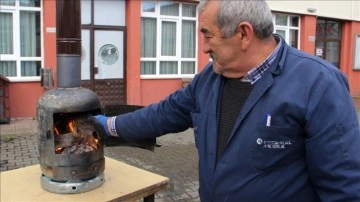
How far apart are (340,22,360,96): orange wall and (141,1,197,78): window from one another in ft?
24.0

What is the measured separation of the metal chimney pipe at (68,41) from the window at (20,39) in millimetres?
7000

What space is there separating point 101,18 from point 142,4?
1.18m

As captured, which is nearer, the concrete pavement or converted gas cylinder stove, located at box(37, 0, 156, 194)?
converted gas cylinder stove, located at box(37, 0, 156, 194)

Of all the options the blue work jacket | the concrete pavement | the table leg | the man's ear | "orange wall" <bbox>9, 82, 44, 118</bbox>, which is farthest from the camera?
"orange wall" <bbox>9, 82, 44, 118</bbox>

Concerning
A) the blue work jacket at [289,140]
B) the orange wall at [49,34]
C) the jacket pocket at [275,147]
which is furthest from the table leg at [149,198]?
the orange wall at [49,34]

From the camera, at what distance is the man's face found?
6.38ft

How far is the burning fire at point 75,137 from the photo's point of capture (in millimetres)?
2932

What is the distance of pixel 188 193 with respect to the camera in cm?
515

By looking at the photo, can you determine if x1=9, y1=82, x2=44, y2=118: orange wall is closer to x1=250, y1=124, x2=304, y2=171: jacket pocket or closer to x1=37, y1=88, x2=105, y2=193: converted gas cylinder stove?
x1=37, y1=88, x2=105, y2=193: converted gas cylinder stove

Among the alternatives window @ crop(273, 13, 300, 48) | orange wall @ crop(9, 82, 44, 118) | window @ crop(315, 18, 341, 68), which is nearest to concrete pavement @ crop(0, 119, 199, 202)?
orange wall @ crop(9, 82, 44, 118)

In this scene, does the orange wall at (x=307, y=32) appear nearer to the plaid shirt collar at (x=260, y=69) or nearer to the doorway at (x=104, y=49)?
the doorway at (x=104, y=49)

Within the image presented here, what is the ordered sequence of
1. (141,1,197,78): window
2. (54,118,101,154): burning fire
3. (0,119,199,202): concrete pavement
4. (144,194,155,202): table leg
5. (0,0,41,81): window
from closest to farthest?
(54,118,101,154): burning fire → (144,194,155,202): table leg → (0,119,199,202): concrete pavement → (0,0,41,81): window → (141,1,197,78): window

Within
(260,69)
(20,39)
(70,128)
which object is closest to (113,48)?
(20,39)

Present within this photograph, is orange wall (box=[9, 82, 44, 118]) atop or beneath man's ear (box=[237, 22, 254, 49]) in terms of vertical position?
beneath
